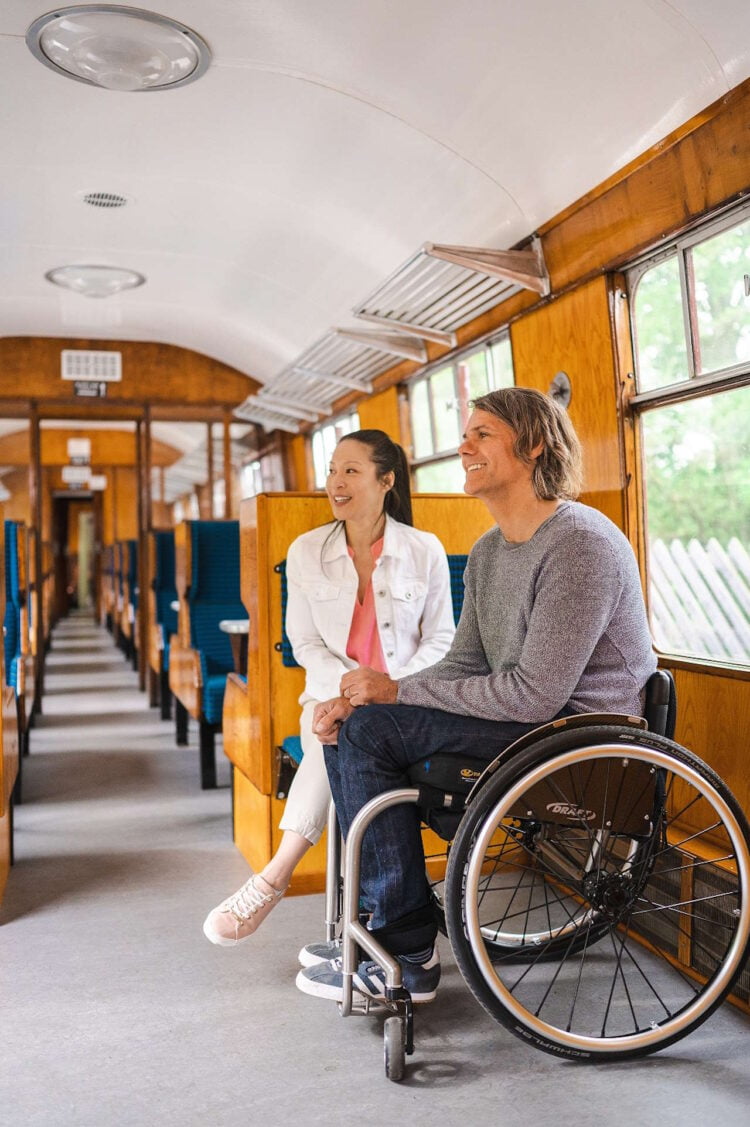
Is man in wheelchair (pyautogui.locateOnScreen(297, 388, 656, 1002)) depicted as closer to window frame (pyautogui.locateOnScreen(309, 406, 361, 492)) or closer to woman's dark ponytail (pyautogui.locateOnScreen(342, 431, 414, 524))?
woman's dark ponytail (pyautogui.locateOnScreen(342, 431, 414, 524))

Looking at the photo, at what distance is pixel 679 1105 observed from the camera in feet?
6.55

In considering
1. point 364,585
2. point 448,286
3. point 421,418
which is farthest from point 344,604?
point 421,418

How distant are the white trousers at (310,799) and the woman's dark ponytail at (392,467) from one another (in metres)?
0.76

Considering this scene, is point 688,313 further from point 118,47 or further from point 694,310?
point 118,47

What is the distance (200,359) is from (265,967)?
6812 mm

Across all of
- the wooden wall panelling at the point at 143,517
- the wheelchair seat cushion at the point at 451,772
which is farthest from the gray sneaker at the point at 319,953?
the wooden wall panelling at the point at 143,517

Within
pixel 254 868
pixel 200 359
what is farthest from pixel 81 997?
pixel 200 359

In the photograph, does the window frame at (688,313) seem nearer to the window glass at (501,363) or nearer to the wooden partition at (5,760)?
the window glass at (501,363)

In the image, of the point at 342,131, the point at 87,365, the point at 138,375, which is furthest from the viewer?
the point at 138,375

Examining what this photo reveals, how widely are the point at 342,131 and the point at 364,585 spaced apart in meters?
2.23

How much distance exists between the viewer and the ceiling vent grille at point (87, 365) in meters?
8.56

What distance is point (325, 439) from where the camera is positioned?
8047 mm

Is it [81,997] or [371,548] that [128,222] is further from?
[81,997]

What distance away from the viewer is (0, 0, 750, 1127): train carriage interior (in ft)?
7.26
